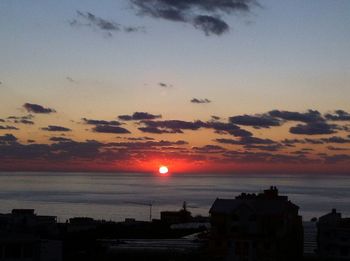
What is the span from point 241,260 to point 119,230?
107ft

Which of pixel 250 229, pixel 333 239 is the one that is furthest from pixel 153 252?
pixel 333 239

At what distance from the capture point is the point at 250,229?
41.8m

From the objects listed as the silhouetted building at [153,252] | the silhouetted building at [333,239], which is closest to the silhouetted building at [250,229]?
the silhouetted building at [153,252]

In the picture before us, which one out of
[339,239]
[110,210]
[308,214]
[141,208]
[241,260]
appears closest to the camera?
[241,260]

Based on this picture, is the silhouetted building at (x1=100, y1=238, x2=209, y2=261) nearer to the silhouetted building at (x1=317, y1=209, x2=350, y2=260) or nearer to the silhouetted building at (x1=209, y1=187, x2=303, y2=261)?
the silhouetted building at (x1=209, y1=187, x2=303, y2=261)

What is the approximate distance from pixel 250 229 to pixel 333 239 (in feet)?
24.3

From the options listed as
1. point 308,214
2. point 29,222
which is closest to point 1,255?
point 29,222

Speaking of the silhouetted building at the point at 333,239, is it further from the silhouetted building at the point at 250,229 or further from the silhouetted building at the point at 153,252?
the silhouetted building at the point at 153,252

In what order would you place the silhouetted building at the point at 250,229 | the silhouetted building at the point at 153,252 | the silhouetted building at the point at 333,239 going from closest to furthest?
the silhouetted building at the point at 250,229, the silhouetted building at the point at 333,239, the silhouetted building at the point at 153,252

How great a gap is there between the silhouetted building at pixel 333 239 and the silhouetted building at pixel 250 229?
11.4 feet

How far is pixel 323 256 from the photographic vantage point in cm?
4512

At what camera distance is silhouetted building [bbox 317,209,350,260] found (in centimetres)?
4406

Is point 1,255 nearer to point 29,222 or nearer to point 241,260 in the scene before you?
point 29,222

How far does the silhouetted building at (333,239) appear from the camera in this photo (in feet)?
145
